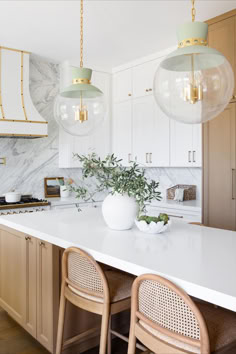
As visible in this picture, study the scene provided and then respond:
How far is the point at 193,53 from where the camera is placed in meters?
1.48

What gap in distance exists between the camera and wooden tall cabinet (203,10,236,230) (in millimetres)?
3158

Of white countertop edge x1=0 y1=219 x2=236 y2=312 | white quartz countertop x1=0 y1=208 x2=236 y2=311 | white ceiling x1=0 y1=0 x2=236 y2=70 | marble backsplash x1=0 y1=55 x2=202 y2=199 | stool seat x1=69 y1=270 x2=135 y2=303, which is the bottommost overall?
stool seat x1=69 y1=270 x2=135 y2=303

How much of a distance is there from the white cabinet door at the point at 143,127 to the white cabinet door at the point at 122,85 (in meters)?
0.22

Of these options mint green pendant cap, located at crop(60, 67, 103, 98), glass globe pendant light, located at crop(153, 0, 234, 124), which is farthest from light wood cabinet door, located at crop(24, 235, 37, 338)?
glass globe pendant light, located at crop(153, 0, 234, 124)

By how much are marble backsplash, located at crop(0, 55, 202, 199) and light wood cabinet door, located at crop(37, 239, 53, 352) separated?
7.66ft

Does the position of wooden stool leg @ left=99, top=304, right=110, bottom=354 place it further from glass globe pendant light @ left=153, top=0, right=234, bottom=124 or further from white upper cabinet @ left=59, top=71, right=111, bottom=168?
white upper cabinet @ left=59, top=71, right=111, bottom=168

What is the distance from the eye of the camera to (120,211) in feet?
6.78

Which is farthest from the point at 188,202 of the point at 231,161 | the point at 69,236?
the point at 69,236

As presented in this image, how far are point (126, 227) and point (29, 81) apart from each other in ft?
10.2

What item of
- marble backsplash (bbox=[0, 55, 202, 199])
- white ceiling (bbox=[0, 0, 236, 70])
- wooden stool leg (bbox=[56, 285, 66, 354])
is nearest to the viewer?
wooden stool leg (bbox=[56, 285, 66, 354])

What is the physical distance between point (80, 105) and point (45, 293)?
123 cm

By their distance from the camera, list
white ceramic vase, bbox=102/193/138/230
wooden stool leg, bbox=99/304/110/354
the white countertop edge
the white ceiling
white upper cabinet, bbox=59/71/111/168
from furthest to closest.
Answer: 1. white upper cabinet, bbox=59/71/111/168
2. the white ceiling
3. white ceramic vase, bbox=102/193/138/230
4. wooden stool leg, bbox=99/304/110/354
5. the white countertop edge

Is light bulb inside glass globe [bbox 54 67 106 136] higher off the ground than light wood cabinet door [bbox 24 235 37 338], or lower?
higher

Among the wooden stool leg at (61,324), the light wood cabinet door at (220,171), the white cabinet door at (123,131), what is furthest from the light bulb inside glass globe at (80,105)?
the white cabinet door at (123,131)
